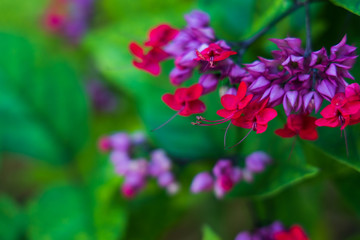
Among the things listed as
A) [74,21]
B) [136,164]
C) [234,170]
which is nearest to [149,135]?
[136,164]

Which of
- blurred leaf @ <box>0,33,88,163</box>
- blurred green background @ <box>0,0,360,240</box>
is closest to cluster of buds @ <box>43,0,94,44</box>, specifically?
blurred green background @ <box>0,0,360,240</box>

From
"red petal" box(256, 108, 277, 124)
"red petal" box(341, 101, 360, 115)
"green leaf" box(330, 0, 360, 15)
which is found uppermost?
"green leaf" box(330, 0, 360, 15)

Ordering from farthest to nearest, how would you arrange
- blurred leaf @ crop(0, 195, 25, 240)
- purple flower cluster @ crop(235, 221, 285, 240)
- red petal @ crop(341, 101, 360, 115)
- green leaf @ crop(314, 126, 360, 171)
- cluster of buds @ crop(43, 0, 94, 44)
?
cluster of buds @ crop(43, 0, 94, 44)
blurred leaf @ crop(0, 195, 25, 240)
purple flower cluster @ crop(235, 221, 285, 240)
green leaf @ crop(314, 126, 360, 171)
red petal @ crop(341, 101, 360, 115)

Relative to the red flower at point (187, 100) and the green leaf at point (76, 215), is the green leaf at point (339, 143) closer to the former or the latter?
the red flower at point (187, 100)

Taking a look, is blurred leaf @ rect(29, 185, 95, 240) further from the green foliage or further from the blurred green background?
the green foliage

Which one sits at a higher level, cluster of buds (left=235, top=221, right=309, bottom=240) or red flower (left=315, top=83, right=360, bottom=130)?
red flower (left=315, top=83, right=360, bottom=130)
